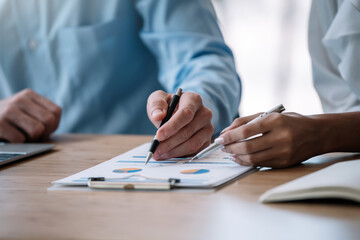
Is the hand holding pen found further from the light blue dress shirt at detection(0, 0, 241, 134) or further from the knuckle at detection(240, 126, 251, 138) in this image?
the light blue dress shirt at detection(0, 0, 241, 134)

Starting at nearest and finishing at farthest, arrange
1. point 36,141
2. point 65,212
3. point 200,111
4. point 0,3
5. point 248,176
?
point 65,212 → point 248,176 → point 200,111 → point 36,141 → point 0,3

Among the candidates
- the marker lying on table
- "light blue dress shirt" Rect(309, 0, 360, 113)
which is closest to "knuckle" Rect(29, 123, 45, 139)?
the marker lying on table

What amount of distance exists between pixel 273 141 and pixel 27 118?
0.62 meters

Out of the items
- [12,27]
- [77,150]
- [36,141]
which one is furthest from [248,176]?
[12,27]

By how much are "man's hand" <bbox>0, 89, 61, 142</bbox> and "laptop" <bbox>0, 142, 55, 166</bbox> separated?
0.17 feet

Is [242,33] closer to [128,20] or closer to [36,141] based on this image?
[128,20]

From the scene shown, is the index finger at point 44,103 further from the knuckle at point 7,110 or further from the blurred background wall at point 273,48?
the blurred background wall at point 273,48

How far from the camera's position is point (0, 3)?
4.80 feet

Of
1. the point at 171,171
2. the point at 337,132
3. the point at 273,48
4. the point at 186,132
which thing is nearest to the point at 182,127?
the point at 186,132

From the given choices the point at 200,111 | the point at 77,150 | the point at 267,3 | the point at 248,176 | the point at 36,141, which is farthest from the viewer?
the point at 267,3

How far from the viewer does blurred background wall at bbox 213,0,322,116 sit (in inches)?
101

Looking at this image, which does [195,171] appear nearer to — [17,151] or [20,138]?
[17,151]

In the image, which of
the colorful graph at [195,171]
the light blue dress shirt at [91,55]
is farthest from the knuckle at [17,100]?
the colorful graph at [195,171]

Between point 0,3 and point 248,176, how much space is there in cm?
115
